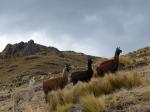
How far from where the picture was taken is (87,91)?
15.8 meters

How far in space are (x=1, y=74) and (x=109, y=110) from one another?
8292 cm

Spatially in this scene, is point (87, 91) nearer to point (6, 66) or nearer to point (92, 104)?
point (92, 104)

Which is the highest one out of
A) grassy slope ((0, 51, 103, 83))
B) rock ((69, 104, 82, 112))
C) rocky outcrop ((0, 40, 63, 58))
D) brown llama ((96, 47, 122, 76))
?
rocky outcrop ((0, 40, 63, 58))

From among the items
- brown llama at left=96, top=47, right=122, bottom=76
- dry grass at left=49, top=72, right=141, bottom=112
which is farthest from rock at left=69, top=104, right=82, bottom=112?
brown llama at left=96, top=47, right=122, bottom=76

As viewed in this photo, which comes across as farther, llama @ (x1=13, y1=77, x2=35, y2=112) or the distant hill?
the distant hill

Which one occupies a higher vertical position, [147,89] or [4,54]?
[4,54]

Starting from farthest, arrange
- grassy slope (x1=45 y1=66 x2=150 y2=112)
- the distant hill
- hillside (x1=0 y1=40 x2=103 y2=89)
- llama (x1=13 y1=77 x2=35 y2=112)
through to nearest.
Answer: the distant hill < hillside (x1=0 y1=40 x2=103 y2=89) < llama (x1=13 y1=77 x2=35 y2=112) < grassy slope (x1=45 y1=66 x2=150 y2=112)

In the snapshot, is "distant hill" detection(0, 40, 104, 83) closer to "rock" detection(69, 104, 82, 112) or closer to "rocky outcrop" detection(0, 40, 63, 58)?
"rocky outcrop" detection(0, 40, 63, 58)

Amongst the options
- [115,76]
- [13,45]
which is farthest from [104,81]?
[13,45]

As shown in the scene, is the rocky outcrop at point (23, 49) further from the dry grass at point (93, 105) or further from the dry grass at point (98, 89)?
the dry grass at point (93, 105)

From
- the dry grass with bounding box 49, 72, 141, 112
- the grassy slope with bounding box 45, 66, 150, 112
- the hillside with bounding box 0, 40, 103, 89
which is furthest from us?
the hillside with bounding box 0, 40, 103, 89

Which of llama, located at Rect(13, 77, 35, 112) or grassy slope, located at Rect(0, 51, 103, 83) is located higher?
grassy slope, located at Rect(0, 51, 103, 83)

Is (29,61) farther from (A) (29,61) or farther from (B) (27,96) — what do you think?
(B) (27,96)

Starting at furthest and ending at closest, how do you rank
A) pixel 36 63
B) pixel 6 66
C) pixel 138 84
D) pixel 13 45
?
1. pixel 13 45
2. pixel 6 66
3. pixel 36 63
4. pixel 138 84
